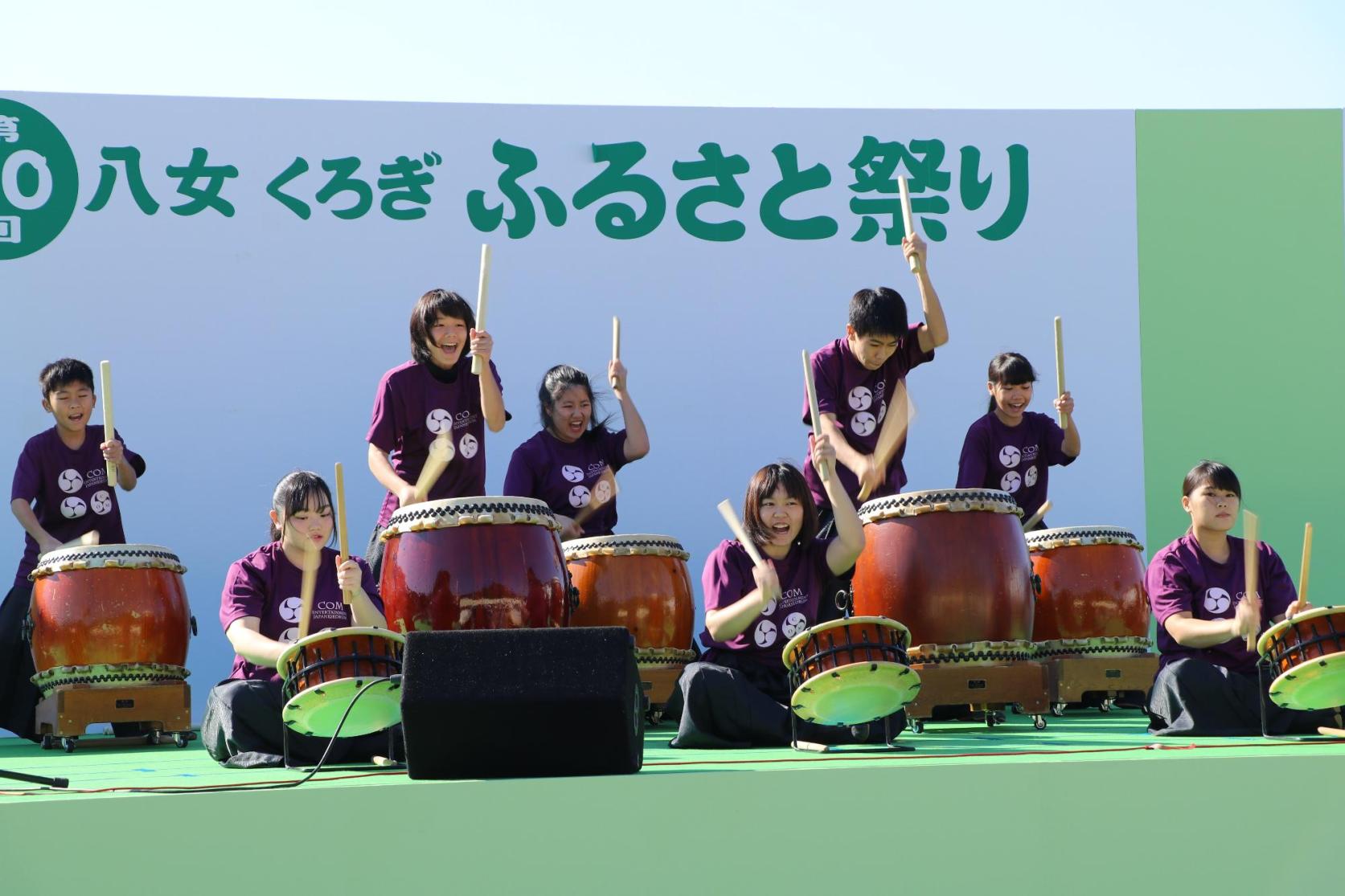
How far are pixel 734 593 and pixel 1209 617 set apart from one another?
40.5 inches

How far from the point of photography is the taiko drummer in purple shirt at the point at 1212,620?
3.42 metres

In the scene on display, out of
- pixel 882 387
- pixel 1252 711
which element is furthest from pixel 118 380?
pixel 1252 711

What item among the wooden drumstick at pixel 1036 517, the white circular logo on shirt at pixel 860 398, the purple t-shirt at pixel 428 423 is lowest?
the wooden drumstick at pixel 1036 517

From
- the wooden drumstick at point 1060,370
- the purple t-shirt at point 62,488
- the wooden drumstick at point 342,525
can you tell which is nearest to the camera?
the wooden drumstick at point 342,525

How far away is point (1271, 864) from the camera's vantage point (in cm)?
252

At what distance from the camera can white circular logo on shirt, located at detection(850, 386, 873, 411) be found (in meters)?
4.01

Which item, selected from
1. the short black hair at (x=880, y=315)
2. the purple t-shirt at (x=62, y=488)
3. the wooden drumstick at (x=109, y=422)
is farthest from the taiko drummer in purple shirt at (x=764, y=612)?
the purple t-shirt at (x=62, y=488)

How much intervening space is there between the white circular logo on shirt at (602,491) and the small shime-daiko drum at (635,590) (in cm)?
25

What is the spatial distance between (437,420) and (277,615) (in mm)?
651

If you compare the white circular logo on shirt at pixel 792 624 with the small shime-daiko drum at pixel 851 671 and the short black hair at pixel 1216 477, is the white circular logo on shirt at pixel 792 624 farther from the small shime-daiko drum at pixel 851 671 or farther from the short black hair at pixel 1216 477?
the short black hair at pixel 1216 477

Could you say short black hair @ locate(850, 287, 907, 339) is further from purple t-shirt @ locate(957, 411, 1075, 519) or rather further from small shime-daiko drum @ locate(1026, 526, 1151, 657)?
small shime-daiko drum @ locate(1026, 526, 1151, 657)

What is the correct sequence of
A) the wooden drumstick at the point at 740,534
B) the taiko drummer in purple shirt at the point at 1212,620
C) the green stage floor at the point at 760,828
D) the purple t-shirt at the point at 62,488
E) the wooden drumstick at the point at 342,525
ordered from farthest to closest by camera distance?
the purple t-shirt at the point at 62,488 → the taiko drummer in purple shirt at the point at 1212,620 → the wooden drumstick at the point at 740,534 → the wooden drumstick at the point at 342,525 → the green stage floor at the point at 760,828

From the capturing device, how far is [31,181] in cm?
513

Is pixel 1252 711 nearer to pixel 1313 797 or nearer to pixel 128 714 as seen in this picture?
pixel 1313 797
